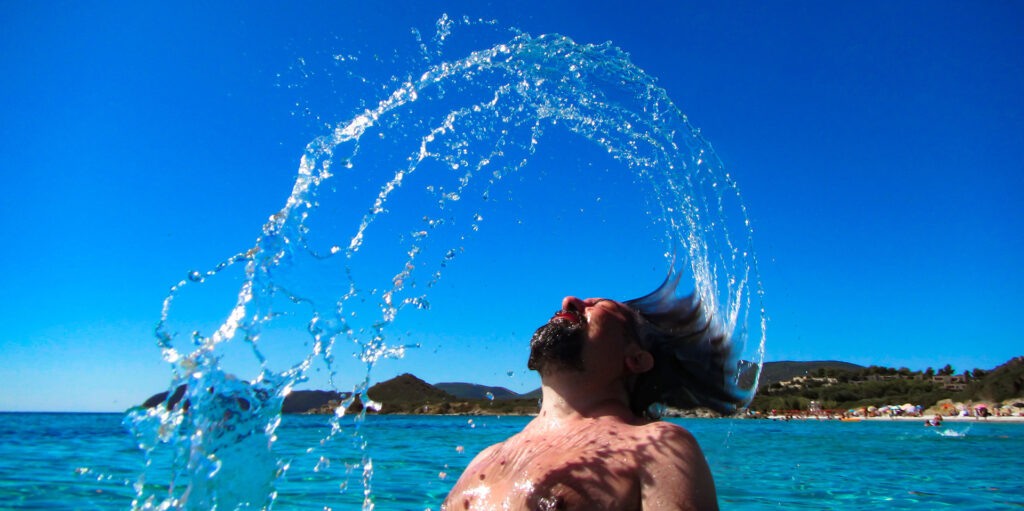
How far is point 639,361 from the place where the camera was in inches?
134

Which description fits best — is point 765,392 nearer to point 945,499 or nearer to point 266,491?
point 945,499

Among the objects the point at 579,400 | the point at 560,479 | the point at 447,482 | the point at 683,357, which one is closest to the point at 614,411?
the point at 579,400

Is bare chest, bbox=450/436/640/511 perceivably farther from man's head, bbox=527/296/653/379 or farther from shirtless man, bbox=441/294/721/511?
man's head, bbox=527/296/653/379

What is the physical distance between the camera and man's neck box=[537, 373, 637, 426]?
315cm

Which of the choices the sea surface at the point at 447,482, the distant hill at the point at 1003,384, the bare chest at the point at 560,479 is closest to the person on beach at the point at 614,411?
the bare chest at the point at 560,479

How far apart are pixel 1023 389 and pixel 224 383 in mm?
85198

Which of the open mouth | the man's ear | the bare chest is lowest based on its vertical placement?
the bare chest

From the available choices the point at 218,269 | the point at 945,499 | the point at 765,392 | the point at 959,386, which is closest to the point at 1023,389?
the point at 959,386

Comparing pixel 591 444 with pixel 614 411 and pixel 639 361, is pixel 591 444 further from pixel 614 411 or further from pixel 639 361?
pixel 639 361

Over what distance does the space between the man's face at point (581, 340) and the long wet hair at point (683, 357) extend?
0.67 feet

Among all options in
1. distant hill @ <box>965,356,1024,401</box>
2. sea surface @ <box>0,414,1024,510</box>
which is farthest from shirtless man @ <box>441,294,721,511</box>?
distant hill @ <box>965,356,1024,401</box>

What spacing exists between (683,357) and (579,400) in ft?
2.84

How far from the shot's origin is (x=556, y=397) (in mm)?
3262

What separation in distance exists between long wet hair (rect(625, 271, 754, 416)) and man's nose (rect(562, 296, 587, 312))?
0.35 metres
